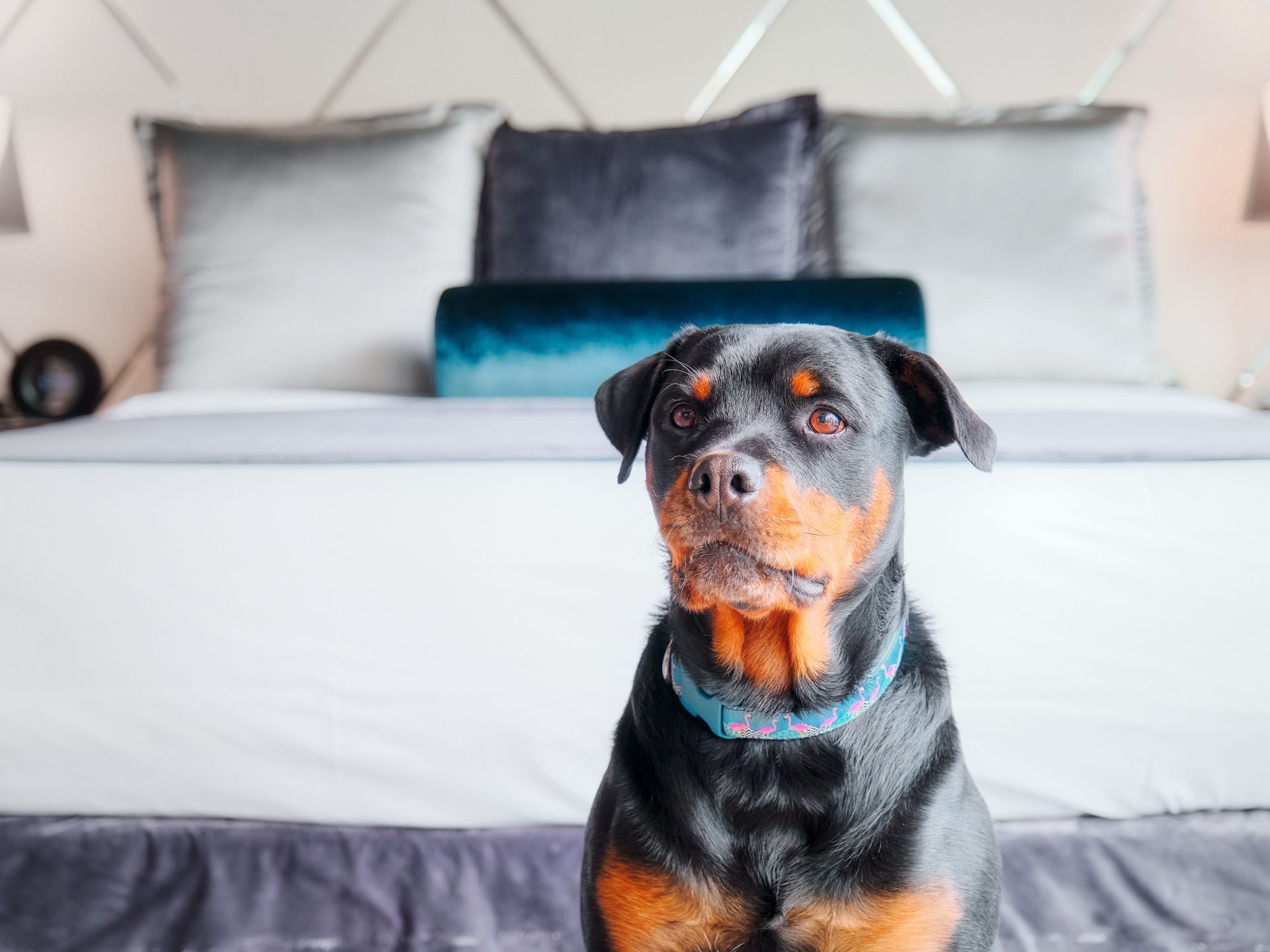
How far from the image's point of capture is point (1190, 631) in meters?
1.37

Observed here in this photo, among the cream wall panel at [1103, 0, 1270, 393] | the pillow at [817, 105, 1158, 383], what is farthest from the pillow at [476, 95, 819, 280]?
the cream wall panel at [1103, 0, 1270, 393]

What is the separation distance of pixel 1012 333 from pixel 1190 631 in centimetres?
135

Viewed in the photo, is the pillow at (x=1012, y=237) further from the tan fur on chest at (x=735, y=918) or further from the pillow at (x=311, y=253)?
the tan fur on chest at (x=735, y=918)

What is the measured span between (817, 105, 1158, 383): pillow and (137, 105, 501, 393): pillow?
1.17 metres

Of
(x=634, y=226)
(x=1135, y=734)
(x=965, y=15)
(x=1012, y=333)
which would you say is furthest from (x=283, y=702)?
(x=965, y=15)

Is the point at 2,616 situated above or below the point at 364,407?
below

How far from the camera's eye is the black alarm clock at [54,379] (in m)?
3.63

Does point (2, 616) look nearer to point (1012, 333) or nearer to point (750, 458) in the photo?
point (750, 458)

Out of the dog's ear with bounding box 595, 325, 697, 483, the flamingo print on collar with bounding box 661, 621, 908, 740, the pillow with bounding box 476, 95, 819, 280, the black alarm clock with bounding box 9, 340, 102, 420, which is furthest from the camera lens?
the black alarm clock with bounding box 9, 340, 102, 420

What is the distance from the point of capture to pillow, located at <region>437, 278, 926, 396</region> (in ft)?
6.68

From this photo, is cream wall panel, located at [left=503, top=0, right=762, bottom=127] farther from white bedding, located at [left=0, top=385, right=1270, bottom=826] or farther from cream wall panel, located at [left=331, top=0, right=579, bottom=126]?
white bedding, located at [left=0, top=385, right=1270, bottom=826]

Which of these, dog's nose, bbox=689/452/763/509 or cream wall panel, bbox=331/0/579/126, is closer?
dog's nose, bbox=689/452/763/509

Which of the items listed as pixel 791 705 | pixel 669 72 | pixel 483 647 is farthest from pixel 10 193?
pixel 791 705

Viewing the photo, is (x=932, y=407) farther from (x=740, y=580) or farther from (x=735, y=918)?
(x=735, y=918)
